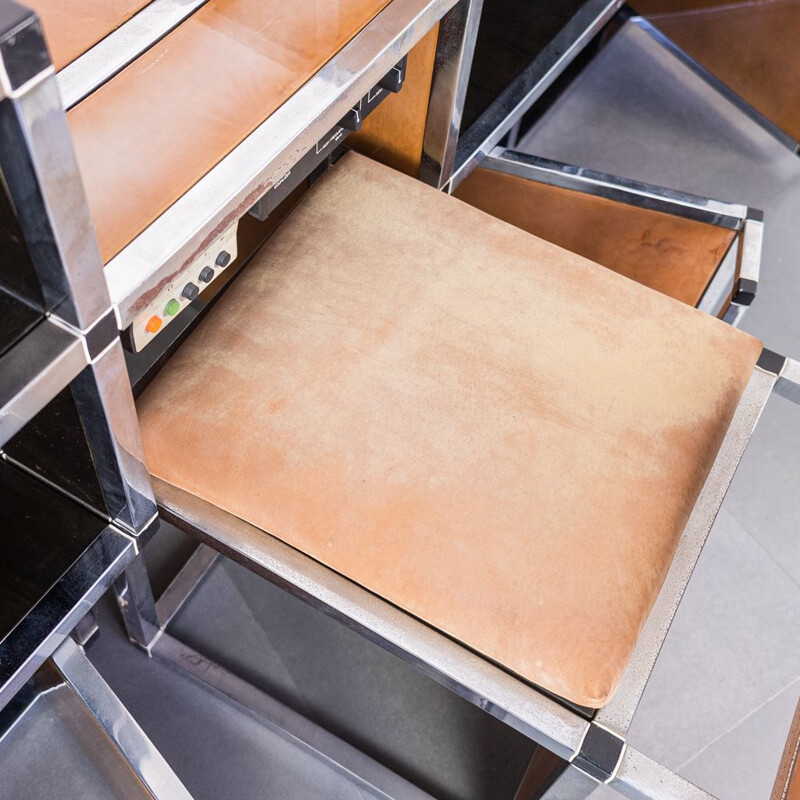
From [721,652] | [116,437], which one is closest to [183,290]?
[116,437]

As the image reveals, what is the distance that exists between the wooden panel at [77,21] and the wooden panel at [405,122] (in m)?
0.34

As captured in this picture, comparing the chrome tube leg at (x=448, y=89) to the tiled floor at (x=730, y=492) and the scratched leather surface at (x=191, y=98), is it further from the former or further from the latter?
the tiled floor at (x=730, y=492)

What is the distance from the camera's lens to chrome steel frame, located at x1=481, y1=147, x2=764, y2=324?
1.09 m

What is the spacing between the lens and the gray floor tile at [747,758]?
3.64ft

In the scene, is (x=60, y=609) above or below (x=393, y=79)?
below

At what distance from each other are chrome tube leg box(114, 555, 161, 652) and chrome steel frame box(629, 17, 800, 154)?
1509 millimetres

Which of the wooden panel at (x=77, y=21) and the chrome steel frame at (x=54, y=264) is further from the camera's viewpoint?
the wooden panel at (x=77, y=21)

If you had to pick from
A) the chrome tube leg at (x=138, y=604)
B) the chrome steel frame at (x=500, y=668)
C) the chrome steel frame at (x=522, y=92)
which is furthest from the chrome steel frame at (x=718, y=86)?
the chrome tube leg at (x=138, y=604)

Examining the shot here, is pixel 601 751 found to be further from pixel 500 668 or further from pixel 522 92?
pixel 522 92

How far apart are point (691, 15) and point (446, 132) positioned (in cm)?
108

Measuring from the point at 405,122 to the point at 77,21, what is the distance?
0.44 metres

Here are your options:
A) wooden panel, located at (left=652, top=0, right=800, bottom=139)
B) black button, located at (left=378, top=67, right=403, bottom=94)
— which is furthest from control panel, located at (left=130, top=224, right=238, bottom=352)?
wooden panel, located at (left=652, top=0, right=800, bottom=139)

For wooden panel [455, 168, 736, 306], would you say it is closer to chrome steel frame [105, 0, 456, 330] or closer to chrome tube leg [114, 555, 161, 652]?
chrome steel frame [105, 0, 456, 330]

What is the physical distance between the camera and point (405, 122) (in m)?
1.01
